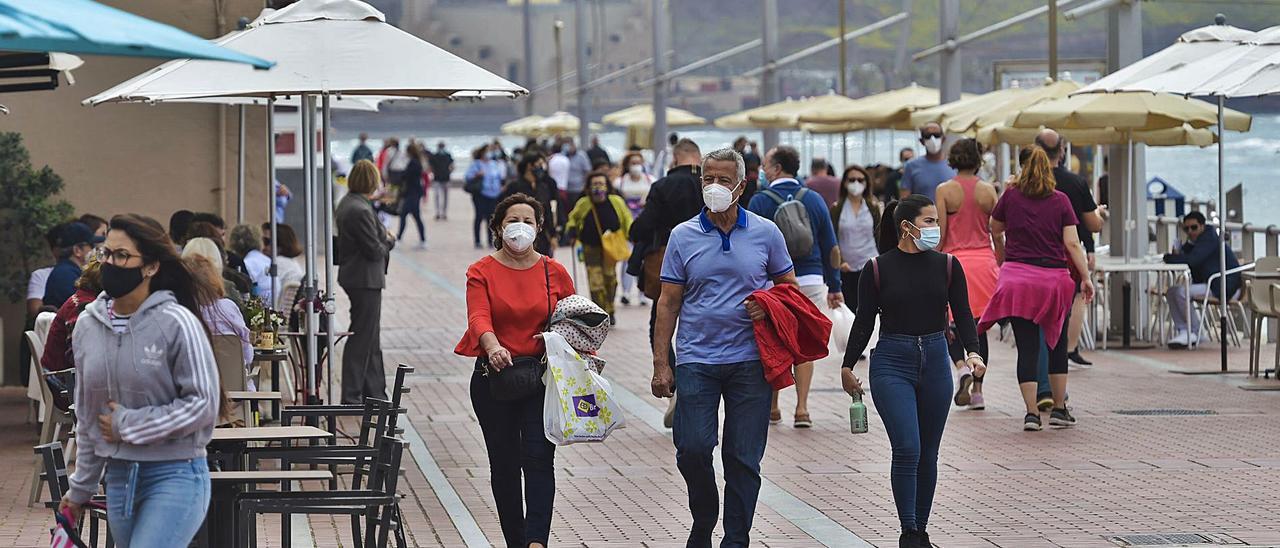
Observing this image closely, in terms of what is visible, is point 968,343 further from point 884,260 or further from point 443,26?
point 443,26

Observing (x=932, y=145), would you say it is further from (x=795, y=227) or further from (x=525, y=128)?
(x=525, y=128)

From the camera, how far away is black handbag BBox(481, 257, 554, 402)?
7.71 metres

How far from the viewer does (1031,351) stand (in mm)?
12070

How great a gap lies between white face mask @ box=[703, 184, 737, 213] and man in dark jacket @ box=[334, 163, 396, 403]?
5166mm

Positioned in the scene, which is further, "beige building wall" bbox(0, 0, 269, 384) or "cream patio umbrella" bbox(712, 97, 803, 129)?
"cream patio umbrella" bbox(712, 97, 803, 129)

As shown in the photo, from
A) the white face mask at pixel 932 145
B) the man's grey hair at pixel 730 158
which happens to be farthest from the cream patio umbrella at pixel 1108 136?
the man's grey hair at pixel 730 158

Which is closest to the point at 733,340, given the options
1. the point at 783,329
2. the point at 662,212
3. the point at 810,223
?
the point at 783,329

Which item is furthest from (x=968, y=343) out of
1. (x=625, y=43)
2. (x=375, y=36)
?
(x=625, y=43)

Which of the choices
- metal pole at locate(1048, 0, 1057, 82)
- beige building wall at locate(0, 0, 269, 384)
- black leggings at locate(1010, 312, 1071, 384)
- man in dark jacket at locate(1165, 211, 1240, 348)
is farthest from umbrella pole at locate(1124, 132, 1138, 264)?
beige building wall at locate(0, 0, 269, 384)

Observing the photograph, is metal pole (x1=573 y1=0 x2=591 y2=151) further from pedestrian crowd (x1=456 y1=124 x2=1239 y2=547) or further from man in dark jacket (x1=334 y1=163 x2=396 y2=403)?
pedestrian crowd (x1=456 y1=124 x2=1239 y2=547)

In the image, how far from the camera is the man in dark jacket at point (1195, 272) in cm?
1780

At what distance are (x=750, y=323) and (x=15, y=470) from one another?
509 centimetres

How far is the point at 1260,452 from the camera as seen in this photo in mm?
11477

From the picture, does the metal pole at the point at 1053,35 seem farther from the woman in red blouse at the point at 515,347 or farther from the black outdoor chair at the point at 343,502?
the black outdoor chair at the point at 343,502
